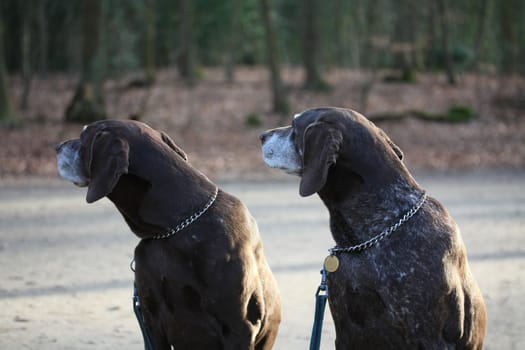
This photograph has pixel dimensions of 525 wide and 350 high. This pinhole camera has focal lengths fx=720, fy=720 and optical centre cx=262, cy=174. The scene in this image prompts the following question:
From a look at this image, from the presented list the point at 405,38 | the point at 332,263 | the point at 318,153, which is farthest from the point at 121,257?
the point at 405,38

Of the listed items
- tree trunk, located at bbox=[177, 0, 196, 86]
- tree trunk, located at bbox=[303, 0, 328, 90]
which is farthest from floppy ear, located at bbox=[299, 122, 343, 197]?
tree trunk, located at bbox=[177, 0, 196, 86]

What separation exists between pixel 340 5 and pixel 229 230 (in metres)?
39.1

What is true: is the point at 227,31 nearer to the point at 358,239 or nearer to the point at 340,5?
the point at 340,5

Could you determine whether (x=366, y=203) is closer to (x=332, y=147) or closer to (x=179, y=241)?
(x=332, y=147)

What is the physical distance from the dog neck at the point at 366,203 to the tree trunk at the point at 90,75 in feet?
55.0

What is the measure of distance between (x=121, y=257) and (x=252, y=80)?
28536 mm

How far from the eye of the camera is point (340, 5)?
4194 centimetres

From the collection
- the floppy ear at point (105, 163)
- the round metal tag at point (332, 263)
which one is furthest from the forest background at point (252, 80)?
the round metal tag at point (332, 263)

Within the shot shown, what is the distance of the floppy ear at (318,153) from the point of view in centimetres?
420

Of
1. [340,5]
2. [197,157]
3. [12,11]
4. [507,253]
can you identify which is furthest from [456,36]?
[507,253]

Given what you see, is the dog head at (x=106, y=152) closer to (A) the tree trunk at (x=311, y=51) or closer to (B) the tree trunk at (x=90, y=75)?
(B) the tree trunk at (x=90, y=75)

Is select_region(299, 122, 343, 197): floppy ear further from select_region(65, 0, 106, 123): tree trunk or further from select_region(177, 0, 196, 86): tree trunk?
select_region(177, 0, 196, 86): tree trunk

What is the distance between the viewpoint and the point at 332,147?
4.24m

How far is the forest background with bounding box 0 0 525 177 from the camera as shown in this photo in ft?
61.0
